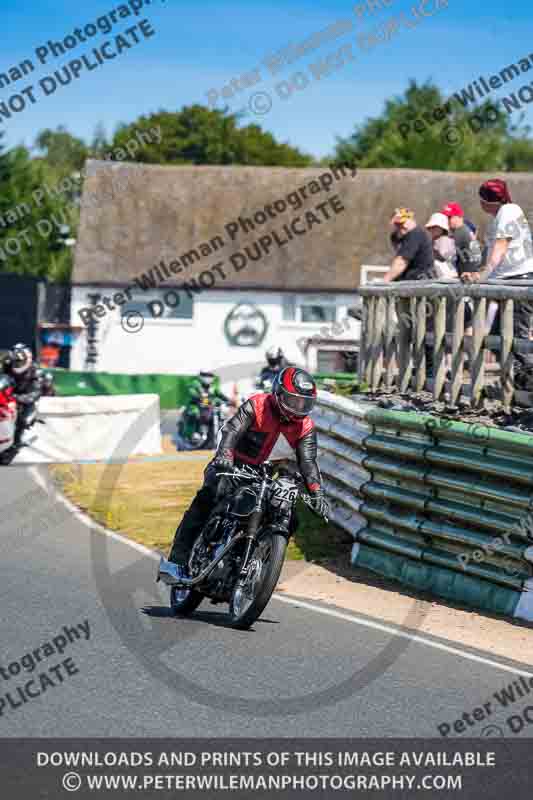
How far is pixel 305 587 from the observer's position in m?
12.1

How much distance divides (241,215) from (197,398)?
28.8 m

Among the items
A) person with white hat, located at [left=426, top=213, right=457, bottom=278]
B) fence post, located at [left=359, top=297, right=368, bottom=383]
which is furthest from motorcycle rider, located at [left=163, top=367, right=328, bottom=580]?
fence post, located at [left=359, top=297, right=368, bottom=383]

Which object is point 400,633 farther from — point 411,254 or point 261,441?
point 411,254

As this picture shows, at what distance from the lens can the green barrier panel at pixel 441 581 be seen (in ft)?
35.3

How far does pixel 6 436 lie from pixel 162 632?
1357 centimetres

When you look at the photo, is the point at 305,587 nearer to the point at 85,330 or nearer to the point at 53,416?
the point at 53,416

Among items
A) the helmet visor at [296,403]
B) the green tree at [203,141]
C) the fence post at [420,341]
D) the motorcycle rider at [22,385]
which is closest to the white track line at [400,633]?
the helmet visor at [296,403]

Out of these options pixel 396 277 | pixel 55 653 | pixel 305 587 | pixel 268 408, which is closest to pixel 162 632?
pixel 55 653

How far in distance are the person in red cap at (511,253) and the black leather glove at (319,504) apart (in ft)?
9.31

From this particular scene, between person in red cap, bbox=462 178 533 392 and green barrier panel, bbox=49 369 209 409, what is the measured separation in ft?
99.4

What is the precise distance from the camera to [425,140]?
75.0 metres

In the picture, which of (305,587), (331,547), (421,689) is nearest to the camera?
(421,689)

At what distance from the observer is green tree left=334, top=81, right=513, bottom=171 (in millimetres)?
74750
